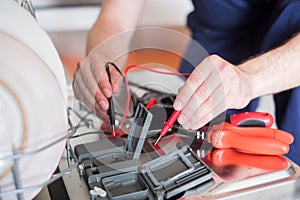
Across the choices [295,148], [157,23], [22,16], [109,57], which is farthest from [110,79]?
[157,23]

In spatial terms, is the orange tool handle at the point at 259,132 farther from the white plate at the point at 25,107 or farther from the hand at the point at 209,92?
the white plate at the point at 25,107

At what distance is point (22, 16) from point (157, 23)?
3.91ft

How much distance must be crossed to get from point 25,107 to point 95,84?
0.76 ft

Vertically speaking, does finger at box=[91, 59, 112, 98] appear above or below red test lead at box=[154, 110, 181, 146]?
above

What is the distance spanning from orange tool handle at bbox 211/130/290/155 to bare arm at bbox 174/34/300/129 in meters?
0.03

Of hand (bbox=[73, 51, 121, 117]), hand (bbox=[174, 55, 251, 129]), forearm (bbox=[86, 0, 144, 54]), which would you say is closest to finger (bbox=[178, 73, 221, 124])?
hand (bbox=[174, 55, 251, 129])

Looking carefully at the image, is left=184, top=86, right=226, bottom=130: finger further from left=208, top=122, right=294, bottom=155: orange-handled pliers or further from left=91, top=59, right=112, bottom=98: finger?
left=91, top=59, right=112, bottom=98: finger

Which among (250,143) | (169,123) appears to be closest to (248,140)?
(250,143)

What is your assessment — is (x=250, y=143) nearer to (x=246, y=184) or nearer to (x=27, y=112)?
Result: (x=246, y=184)

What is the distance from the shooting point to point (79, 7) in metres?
1.52

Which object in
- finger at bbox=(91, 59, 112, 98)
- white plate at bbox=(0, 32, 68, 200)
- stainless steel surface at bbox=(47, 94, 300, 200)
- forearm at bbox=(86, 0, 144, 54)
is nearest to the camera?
white plate at bbox=(0, 32, 68, 200)

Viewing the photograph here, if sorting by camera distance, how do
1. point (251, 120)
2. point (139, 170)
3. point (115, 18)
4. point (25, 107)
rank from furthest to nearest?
point (115, 18) → point (251, 120) → point (139, 170) → point (25, 107)

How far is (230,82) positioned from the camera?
679 millimetres

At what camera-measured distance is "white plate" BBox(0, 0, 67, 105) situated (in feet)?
1.71
